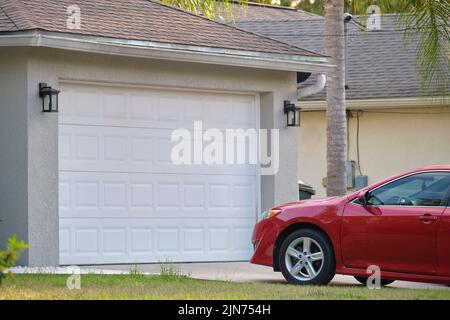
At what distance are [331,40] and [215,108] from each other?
2.92 m

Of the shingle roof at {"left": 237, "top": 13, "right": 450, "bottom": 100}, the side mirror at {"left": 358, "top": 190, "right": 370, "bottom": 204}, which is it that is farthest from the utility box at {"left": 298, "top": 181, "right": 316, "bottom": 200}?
the side mirror at {"left": 358, "top": 190, "right": 370, "bottom": 204}

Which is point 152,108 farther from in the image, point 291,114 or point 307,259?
point 307,259

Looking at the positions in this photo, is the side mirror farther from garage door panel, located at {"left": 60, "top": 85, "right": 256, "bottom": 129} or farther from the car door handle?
garage door panel, located at {"left": 60, "top": 85, "right": 256, "bottom": 129}

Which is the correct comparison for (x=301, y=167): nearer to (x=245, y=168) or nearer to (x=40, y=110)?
(x=245, y=168)

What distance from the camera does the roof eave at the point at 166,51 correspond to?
13062 mm

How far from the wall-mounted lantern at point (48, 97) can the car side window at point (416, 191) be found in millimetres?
4460

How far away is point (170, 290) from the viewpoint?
34.3 ft

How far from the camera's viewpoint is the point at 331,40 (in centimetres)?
1747

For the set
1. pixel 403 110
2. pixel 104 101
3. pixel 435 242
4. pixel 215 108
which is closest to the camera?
pixel 435 242

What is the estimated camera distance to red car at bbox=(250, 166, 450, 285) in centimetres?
1088

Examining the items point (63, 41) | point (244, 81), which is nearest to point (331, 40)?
point (244, 81)

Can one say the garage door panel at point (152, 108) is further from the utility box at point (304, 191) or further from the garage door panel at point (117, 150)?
the utility box at point (304, 191)

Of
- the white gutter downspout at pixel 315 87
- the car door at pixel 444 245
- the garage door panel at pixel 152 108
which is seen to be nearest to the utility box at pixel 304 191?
the white gutter downspout at pixel 315 87

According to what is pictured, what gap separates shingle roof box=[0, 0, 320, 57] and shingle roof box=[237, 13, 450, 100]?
6.45 m
